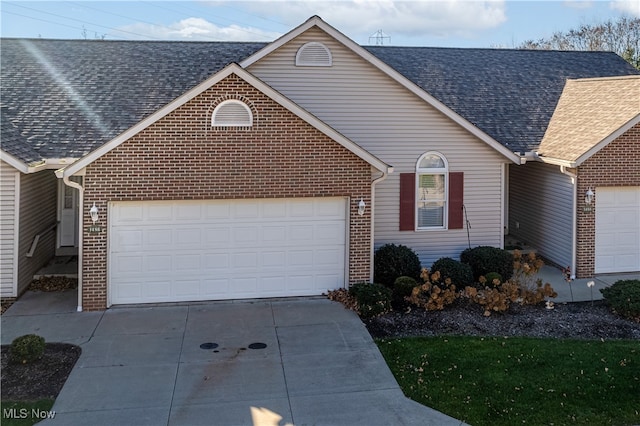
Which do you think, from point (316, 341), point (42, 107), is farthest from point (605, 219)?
point (42, 107)

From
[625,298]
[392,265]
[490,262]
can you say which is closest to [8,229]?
[392,265]

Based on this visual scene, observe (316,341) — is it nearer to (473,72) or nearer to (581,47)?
(473,72)

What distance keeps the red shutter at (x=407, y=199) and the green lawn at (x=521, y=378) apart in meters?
5.17

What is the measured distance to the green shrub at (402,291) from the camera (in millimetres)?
12171

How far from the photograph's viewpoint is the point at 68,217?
634 inches

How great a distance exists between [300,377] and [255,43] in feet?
45.5

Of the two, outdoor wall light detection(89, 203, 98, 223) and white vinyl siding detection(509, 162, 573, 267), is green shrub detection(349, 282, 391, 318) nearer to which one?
outdoor wall light detection(89, 203, 98, 223)

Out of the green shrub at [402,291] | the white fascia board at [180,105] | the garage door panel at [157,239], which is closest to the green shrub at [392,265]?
the green shrub at [402,291]

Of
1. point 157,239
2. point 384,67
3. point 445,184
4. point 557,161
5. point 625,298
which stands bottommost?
point 625,298

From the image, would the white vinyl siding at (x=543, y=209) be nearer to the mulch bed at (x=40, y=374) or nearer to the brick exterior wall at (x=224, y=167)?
the brick exterior wall at (x=224, y=167)

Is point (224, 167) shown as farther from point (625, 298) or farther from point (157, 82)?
point (625, 298)

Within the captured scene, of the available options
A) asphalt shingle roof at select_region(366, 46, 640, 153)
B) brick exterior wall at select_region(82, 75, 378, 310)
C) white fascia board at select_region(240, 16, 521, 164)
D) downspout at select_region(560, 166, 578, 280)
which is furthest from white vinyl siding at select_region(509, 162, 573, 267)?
brick exterior wall at select_region(82, 75, 378, 310)

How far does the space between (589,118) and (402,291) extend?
7783mm

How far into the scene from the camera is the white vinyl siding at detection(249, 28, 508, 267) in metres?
14.6
